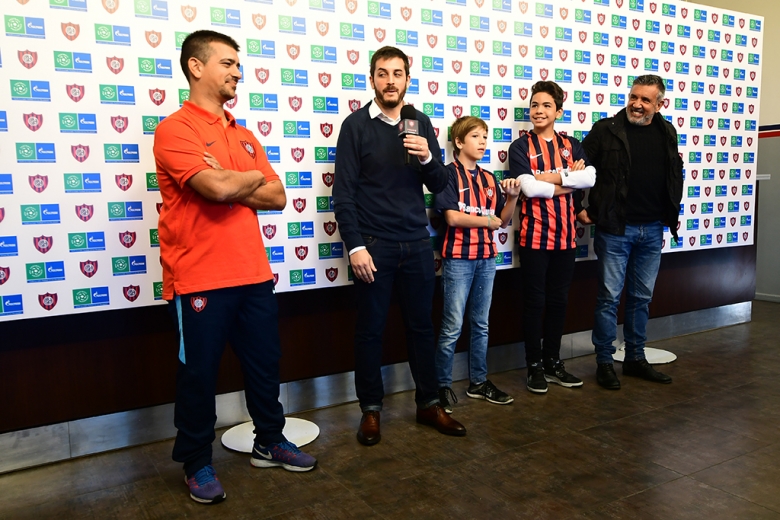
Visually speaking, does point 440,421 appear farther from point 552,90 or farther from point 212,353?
point 552,90

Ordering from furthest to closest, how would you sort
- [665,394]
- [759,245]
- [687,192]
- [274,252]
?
[759,245] < [687,192] < [665,394] < [274,252]

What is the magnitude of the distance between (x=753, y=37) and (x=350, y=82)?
3617 mm

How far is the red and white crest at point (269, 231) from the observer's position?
10.6 ft

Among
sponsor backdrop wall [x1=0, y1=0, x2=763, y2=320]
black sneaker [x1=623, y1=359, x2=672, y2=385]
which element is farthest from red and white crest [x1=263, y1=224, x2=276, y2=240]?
black sneaker [x1=623, y1=359, x2=672, y2=385]

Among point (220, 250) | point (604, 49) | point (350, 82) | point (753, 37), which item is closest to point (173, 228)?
point (220, 250)

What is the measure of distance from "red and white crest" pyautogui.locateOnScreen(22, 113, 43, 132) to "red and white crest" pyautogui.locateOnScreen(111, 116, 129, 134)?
0.93 ft

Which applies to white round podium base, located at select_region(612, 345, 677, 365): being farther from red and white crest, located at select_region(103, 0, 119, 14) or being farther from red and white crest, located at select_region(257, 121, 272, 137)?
red and white crest, located at select_region(103, 0, 119, 14)

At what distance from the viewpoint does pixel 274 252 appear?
327 cm

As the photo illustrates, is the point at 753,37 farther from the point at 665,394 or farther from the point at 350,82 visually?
the point at 350,82

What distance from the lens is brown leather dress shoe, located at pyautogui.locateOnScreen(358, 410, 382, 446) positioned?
3.08 meters

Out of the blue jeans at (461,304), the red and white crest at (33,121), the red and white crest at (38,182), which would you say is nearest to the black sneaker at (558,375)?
the blue jeans at (461,304)

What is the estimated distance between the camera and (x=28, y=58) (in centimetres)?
268

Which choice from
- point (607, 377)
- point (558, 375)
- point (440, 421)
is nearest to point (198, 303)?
point (440, 421)

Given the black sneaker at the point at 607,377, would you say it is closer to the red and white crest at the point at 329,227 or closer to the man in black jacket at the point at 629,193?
the man in black jacket at the point at 629,193
